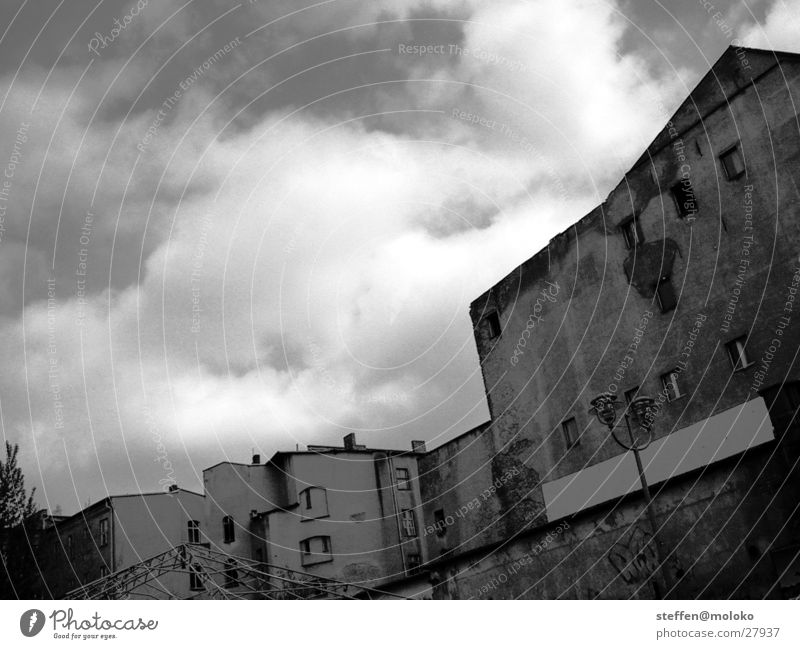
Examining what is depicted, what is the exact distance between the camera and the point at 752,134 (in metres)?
23.0

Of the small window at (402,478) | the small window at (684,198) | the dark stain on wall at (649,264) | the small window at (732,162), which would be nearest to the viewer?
the small window at (732,162)

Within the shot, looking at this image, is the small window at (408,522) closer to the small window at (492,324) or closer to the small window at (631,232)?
the small window at (492,324)

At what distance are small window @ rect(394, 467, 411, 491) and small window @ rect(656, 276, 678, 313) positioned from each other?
68.3 ft

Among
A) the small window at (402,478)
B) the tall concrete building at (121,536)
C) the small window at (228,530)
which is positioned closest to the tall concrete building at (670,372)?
the small window at (402,478)

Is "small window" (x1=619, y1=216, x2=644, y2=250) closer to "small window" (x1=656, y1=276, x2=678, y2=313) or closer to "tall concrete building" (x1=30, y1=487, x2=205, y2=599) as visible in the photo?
"small window" (x1=656, y1=276, x2=678, y2=313)

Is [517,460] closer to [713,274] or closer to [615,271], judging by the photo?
[615,271]

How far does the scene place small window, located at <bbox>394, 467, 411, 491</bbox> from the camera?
42.1m

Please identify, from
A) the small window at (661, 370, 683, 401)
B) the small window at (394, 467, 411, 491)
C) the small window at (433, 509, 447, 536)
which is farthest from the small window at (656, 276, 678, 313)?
the small window at (394, 467, 411, 491)

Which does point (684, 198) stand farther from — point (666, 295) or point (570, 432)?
point (570, 432)

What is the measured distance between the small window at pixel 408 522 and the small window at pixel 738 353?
22381 mm

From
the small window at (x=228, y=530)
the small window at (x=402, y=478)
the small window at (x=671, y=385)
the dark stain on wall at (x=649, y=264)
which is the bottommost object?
the small window at (x=671, y=385)

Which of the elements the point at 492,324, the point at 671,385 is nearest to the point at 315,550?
the point at 492,324

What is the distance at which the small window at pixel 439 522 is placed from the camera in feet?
120
